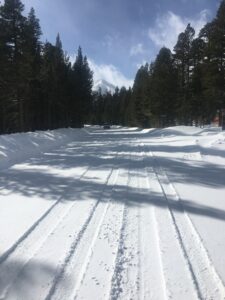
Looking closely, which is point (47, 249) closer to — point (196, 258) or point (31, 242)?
point (31, 242)

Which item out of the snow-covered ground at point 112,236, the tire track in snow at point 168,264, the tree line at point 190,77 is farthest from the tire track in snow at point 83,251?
the tree line at point 190,77

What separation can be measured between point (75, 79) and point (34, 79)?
73.5ft

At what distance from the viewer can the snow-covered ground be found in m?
4.05

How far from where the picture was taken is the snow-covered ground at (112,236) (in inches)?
159

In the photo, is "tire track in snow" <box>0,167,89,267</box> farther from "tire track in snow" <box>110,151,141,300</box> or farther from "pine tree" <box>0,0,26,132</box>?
"pine tree" <box>0,0,26,132</box>

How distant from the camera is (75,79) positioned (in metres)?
66.0

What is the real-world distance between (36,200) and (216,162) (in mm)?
8383

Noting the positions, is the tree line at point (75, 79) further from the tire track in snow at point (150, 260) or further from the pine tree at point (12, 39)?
the tire track in snow at point (150, 260)

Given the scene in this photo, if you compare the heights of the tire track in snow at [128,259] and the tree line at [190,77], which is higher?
the tree line at [190,77]

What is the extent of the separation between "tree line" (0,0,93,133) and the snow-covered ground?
24.5 meters

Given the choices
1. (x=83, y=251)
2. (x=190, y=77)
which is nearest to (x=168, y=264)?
(x=83, y=251)

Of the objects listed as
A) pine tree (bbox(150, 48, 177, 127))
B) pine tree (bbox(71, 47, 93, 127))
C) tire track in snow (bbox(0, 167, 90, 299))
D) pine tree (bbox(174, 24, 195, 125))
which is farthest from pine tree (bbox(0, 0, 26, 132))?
pine tree (bbox(71, 47, 93, 127))

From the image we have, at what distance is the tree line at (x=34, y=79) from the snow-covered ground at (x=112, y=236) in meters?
24.5

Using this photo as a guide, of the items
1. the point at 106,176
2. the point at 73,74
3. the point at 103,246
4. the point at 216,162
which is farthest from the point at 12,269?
the point at 73,74
